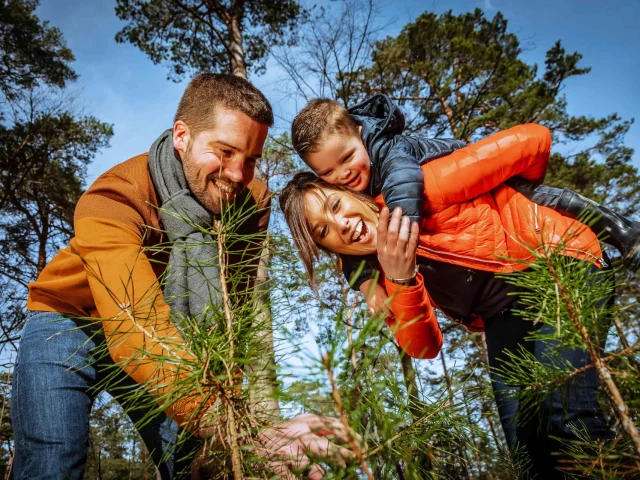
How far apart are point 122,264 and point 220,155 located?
809 millimetres

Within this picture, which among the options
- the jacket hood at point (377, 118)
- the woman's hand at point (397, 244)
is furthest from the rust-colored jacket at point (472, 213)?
the jacket hood at point (377, 118)

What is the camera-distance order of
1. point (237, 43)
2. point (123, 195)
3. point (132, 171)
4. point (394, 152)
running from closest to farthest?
point (123, 195), point (132, 171), point (394, 152), point (237, 43)

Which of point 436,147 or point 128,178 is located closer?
point 128,178

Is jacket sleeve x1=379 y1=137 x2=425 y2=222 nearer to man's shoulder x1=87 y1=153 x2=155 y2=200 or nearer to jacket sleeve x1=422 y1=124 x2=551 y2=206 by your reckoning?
jacket sleeve x1=422 y1=124 x2=551 y2=206

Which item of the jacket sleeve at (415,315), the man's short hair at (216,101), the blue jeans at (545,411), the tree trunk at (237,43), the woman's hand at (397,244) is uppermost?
the tree trunk at (237,43)

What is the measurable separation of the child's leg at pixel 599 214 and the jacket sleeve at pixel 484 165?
0.16 metres

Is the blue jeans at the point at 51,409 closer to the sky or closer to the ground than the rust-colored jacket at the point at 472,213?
closer to the ground

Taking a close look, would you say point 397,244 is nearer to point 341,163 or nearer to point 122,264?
point 341,163

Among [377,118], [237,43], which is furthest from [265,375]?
[237,43]

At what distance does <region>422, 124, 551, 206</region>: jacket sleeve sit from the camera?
5.38 feet

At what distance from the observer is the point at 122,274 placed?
1018 millimetres

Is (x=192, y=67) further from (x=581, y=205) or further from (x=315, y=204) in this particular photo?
(x=581, y=205)

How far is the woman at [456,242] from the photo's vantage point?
1.47 meters

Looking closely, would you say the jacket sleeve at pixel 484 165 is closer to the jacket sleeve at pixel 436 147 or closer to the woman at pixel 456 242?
the woman at pixel 456 242
